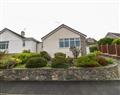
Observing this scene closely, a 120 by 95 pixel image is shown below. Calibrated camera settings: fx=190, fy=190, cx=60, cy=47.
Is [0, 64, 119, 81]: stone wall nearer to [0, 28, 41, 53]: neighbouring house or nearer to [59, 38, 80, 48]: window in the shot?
[59, 38, 80, 48]: window

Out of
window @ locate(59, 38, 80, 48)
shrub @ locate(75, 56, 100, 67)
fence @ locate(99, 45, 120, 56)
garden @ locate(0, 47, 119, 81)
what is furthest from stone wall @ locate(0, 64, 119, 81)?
window @ locate(59, 38, 80, 48)

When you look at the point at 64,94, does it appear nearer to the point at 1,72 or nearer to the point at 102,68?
the point at 102,68

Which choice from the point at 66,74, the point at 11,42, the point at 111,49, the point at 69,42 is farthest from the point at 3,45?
the point at 66,74

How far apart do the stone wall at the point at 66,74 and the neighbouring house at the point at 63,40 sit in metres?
12.1

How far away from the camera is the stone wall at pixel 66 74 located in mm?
14750

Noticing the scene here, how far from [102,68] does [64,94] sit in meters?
5.83

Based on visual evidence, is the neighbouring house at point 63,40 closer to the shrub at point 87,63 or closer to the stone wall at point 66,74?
the shrub at point 87,63

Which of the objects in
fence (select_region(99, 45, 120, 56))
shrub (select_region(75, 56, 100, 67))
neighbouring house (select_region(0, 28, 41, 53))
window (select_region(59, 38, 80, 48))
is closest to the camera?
shrub (select_region(75, 56, 100, 67))

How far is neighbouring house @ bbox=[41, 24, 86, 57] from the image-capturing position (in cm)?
2738

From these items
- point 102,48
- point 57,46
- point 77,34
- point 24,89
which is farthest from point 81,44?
point 24,89

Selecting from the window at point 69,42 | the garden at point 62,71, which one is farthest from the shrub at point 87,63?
the window at point 69,42

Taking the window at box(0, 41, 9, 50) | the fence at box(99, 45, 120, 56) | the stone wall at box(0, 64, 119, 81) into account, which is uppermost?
the window at box(0, 41, 9, 50)

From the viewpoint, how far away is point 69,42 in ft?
90.6

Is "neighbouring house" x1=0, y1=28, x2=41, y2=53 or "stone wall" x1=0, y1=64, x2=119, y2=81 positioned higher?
"neighbouring house" x1=0, y1=28, x2=41, y2=53
